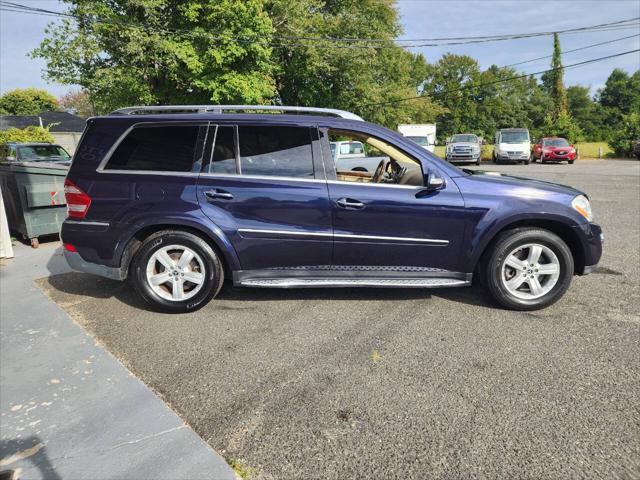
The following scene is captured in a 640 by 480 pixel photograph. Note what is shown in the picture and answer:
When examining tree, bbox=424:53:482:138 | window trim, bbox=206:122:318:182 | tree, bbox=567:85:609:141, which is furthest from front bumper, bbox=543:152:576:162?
tree, bbox=567:85:609:141

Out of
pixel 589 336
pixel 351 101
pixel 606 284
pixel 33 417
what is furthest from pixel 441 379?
pixel 351 101

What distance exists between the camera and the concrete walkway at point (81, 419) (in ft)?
6.87

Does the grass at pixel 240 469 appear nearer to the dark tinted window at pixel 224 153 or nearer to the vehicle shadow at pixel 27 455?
the vehicle shadow at pixel 27 455

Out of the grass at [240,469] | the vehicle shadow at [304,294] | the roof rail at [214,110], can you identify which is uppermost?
the roof rail at [214,110]

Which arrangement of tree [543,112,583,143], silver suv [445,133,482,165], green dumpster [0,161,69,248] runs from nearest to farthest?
green dumpster [0,161,69,248] < silver suv [445,133,482,165] < tree [543,112,583,143]

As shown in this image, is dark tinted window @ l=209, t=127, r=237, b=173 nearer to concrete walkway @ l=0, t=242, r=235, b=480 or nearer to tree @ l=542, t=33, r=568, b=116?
concrete walkway @ l=0, t=242, r=235, b=480

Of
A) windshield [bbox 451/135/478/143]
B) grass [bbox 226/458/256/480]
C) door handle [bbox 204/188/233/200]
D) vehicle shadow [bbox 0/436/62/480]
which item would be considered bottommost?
grass [bbox 226/458/256/480]

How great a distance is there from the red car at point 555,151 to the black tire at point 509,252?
26.1m

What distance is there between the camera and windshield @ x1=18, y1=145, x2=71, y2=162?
1260 centimetres

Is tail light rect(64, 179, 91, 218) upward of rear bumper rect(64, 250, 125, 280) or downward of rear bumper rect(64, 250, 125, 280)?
upward

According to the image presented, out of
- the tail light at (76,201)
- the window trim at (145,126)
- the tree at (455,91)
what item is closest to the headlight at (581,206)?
the window trim at (145,126)

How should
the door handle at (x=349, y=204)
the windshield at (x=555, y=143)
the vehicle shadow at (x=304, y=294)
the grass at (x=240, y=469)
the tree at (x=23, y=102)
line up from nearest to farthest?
the grass at (x=240, y=469)
the door handle at (x=349, y=204)
the vehicle shadow at (x=304, y=294)
the windshield at (x=555, y=143)
the tree at (x=23, y=102)

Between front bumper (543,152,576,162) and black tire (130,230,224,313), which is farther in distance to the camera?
front bumper (543,152,576,162)

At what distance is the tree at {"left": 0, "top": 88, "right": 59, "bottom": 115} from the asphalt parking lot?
77927mm
